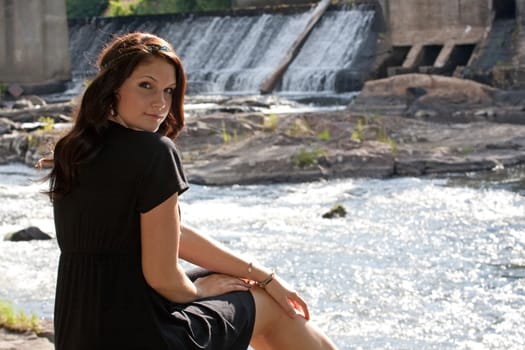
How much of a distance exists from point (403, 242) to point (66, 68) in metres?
21.8

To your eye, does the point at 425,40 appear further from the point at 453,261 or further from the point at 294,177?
the point at 453,261

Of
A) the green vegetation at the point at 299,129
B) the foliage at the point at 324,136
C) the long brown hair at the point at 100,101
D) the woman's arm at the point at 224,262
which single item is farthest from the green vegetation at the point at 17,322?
the green vegetation at the point at 299,129

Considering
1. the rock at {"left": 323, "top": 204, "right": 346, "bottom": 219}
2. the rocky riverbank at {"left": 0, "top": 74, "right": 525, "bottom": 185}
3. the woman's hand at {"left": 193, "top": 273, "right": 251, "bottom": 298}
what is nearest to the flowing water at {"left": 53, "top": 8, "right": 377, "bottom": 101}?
the rocky riverbank at {"left": 0, "top": 74, "right": 525, "bottom": 185}

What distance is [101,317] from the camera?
3.21 m

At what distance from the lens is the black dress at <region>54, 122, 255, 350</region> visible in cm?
320

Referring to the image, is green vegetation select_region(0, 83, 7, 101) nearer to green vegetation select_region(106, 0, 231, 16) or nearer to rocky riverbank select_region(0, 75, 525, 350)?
rocky riverbank select_region(0, 75, 525, 350)

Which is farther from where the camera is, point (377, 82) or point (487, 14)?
point (487, 14)

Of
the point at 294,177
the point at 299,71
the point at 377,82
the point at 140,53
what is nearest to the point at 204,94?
the point at 299,71

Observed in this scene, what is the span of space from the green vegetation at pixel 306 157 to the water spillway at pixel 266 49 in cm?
1080

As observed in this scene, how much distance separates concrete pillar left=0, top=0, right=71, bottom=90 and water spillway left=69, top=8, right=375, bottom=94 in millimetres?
1384

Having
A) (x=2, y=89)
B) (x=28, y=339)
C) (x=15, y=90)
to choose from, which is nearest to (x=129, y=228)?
(x=28, y=339)

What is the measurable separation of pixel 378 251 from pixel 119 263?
5.96m

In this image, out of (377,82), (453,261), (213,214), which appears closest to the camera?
(453,261)

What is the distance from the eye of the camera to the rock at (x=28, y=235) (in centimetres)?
978
